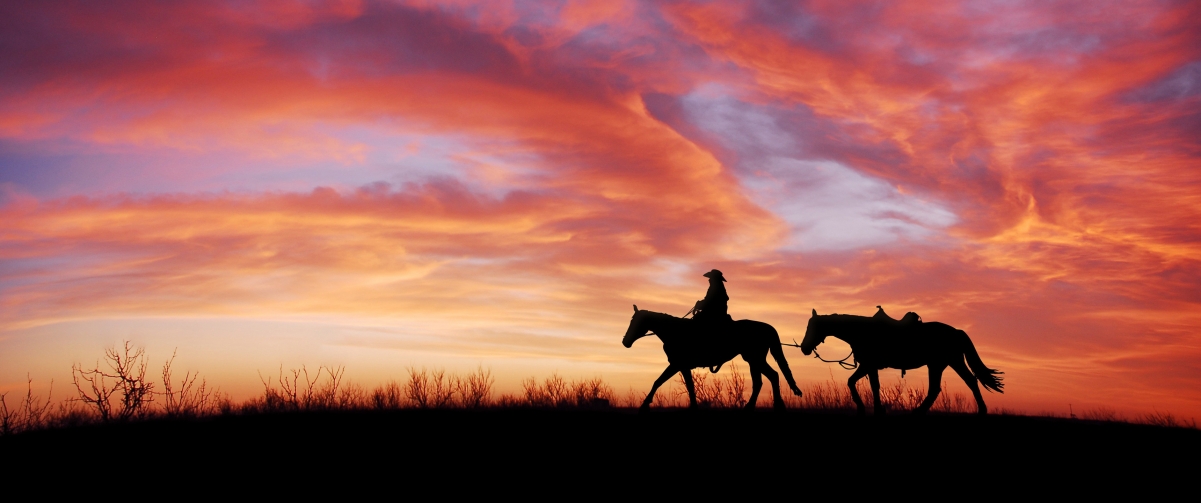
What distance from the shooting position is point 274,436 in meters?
13.7

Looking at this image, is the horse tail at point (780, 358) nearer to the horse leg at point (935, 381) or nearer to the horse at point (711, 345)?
the horse at point (711, 345)

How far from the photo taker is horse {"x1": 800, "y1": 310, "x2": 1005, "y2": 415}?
15.6 m

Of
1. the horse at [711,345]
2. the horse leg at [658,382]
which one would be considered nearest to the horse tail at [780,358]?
the horse at [711,345]

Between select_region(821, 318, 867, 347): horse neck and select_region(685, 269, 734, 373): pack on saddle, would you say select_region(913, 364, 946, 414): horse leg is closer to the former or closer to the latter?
select_region(821, 318, 867, 347): horse neck

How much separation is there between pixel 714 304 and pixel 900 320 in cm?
379

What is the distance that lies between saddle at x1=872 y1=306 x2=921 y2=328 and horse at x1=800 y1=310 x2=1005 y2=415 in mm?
72

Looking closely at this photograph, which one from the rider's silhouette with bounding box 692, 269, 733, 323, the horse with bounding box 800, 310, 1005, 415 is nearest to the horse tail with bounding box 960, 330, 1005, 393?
the horse with bounding box 800, 310, 1005, 415

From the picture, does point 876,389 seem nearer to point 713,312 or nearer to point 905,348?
point 905,348

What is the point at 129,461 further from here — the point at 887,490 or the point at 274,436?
the point at 887,490

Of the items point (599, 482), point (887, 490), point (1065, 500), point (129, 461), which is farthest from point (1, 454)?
point (1065, 500)

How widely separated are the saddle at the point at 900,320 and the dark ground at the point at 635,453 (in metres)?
1.95

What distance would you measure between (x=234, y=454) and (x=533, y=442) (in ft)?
15.5

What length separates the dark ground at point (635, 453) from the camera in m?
10.3

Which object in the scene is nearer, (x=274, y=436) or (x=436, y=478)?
(x=436, y=478)
